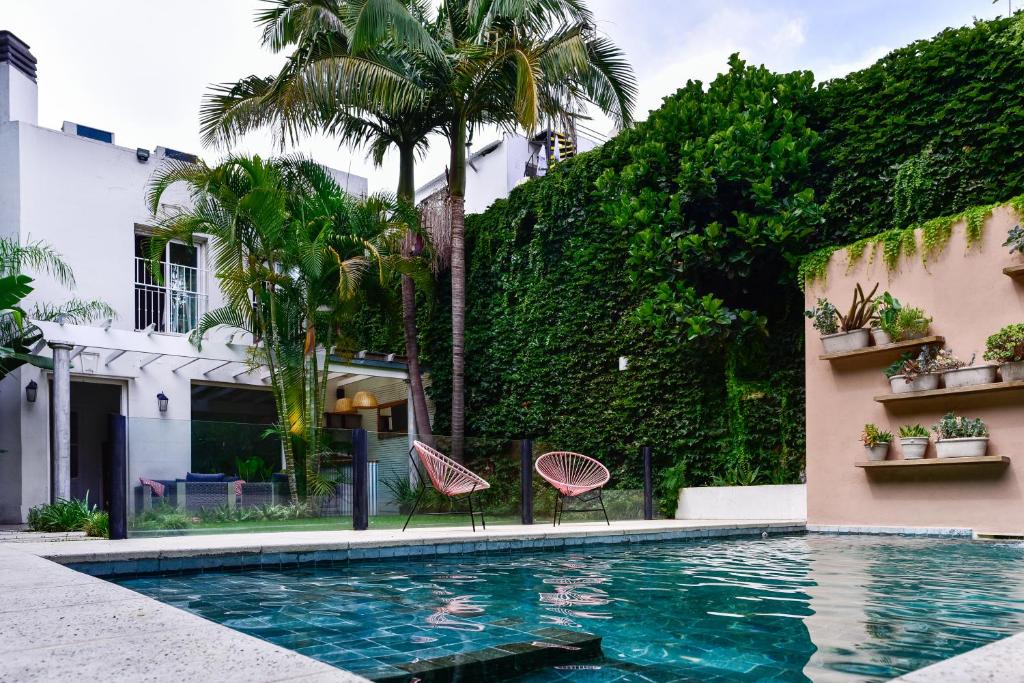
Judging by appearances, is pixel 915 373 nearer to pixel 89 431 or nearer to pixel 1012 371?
pixel 1012 371

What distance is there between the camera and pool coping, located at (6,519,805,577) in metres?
5.49

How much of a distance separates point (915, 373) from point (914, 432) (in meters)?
0.62

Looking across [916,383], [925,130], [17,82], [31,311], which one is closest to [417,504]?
[916,383]

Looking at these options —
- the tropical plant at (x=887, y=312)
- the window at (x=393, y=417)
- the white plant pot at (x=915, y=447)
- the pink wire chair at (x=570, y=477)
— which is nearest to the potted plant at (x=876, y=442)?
the white plant pot at (x=915, y=447)

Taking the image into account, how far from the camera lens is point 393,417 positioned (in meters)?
16.1

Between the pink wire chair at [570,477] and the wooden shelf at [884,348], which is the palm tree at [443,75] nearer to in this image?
the pink wire chair at [570,477]

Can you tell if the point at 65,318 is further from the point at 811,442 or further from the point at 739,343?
the point at 811,442

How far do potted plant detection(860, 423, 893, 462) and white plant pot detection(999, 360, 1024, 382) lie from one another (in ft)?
4.59

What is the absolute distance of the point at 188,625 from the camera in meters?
2.57

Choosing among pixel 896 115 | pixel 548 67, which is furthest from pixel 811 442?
pixel 548 67

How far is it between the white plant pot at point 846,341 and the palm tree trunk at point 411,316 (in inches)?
243

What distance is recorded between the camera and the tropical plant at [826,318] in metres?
9.46

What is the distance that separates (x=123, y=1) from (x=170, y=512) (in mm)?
9446

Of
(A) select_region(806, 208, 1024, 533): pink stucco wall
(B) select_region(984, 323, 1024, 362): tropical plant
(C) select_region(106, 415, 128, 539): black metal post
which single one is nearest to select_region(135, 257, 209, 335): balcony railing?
(C) select_region(106, 415, 128, 539): black metal post
